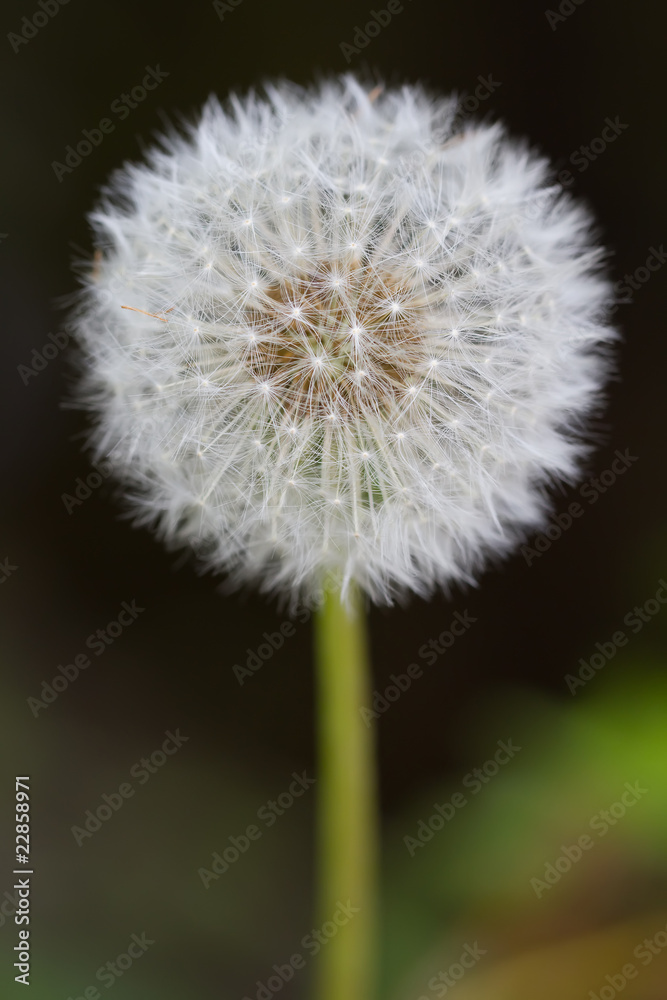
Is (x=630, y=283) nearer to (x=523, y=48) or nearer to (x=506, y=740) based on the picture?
(x=523, y=48)

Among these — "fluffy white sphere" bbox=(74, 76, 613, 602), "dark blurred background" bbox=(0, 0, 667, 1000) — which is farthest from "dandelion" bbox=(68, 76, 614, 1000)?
"dark blurred background" bbox=(0, 0, 667, 1000)

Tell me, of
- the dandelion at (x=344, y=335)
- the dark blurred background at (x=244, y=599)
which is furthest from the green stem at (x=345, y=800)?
the dark blurred background at (x=244, y=599)

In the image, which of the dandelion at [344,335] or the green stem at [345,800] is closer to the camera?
the dandelion at [344,335]

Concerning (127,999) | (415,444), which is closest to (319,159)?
(415,444)

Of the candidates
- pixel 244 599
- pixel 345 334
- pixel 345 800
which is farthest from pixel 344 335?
pixel 244 599

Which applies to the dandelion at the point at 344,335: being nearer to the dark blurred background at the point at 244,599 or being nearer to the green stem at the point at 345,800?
the green stem at the point at 345,800
